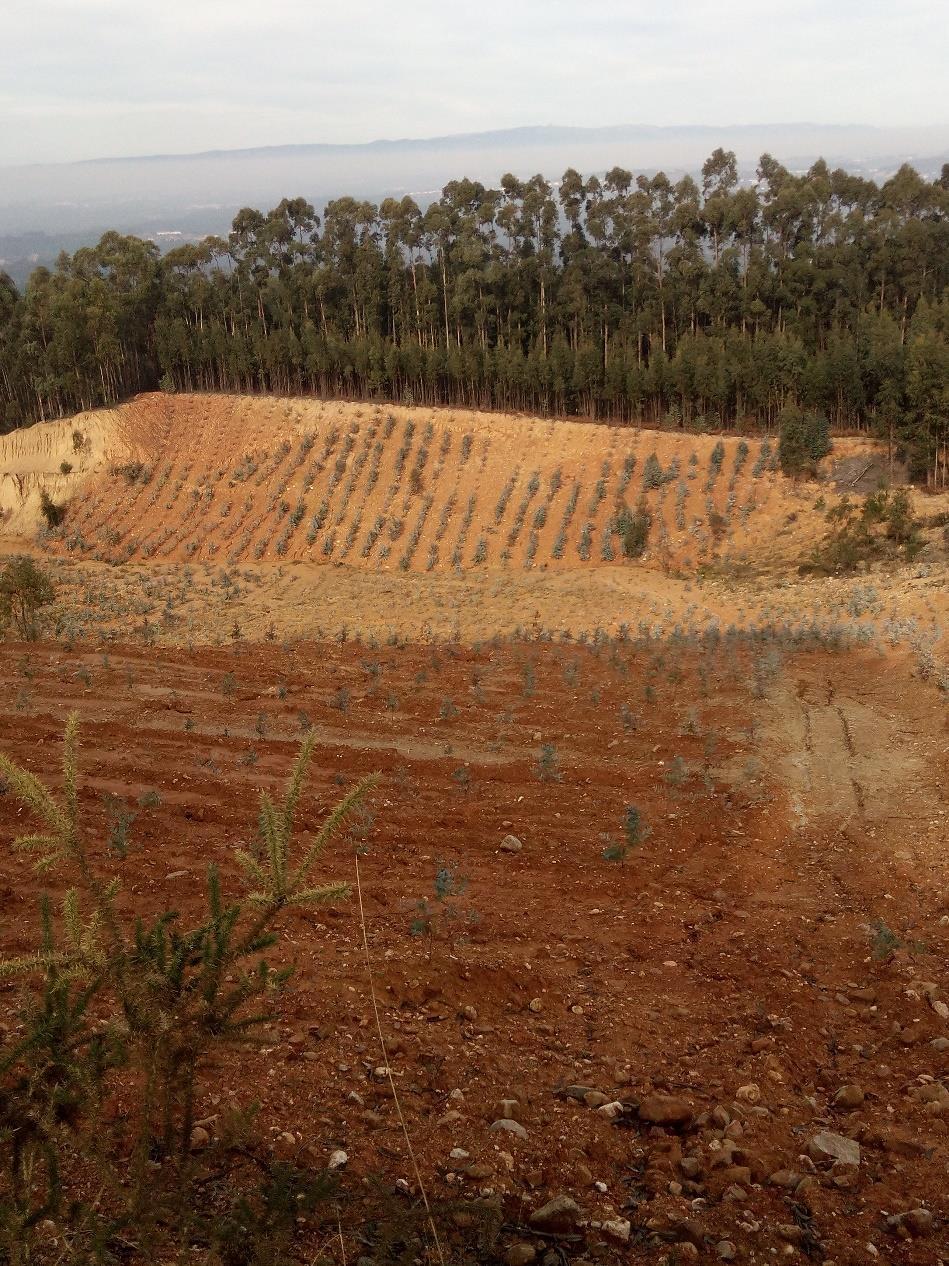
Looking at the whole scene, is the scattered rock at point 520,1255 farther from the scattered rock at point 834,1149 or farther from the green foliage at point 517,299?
the green foliage at point 517,299

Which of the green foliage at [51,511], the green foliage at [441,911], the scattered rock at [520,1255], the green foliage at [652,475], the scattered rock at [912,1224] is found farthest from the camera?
the green foliage at [51,511]

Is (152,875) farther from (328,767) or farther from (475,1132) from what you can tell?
(475,1132)

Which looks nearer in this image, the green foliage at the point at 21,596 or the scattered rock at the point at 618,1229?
the scattered rock at the point at 618,1229

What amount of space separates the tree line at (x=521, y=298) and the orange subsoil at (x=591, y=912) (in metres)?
28.1

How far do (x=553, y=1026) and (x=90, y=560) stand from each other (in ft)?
119

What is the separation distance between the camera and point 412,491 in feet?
126

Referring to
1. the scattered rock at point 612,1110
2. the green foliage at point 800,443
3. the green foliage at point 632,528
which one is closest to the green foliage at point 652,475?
the green foliage at point 632,528

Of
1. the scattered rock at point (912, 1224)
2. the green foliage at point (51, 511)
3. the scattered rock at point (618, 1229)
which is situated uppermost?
the scattered rock at point (618, 1229)

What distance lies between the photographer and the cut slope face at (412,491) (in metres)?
34.0

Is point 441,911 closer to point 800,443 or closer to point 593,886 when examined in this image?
point 593,886

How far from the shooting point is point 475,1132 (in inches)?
209

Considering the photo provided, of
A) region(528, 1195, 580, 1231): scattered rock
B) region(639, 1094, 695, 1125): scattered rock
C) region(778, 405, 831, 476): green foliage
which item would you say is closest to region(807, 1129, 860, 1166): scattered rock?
region(639, 1094, 695, 1125): scattered rock

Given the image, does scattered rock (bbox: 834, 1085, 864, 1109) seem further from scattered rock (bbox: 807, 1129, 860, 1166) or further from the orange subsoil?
scattered rock (bbox: 807, 1129, 860, 1166)

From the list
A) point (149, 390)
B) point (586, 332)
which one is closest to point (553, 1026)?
point (586, 332)
